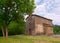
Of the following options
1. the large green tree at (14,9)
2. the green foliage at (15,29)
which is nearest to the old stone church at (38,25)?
the green foliage at (15,29)

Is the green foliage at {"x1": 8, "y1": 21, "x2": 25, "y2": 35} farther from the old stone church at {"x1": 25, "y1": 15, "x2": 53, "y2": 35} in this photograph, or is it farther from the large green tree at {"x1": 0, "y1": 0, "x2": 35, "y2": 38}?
the large green tree at {"x1": 0, "y1": 0, "x2": 35, "y2": 38}

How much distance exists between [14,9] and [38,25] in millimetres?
17371

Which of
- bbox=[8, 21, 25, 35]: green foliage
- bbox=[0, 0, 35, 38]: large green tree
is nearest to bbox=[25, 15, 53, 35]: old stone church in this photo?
bbox=[8, 21, 25, 35]: green foliage

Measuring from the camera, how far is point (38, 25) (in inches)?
1994

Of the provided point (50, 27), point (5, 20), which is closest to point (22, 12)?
point (5, 20)

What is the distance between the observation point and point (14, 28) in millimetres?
62344

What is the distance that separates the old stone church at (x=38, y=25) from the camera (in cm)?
5009

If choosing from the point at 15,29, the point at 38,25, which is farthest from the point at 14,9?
the point at 15,29

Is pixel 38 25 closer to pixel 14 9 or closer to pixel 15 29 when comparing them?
pixel 15 29

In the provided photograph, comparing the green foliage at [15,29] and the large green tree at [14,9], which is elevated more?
the large green tree at [14,9]

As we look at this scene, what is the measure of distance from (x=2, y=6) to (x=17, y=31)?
29.7 m

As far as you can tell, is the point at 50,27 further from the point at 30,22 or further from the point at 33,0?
the point at 33,0

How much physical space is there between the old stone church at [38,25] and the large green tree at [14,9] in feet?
49.3

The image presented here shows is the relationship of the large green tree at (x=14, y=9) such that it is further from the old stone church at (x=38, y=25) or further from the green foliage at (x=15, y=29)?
the green foliage at (x=15, y=29)
